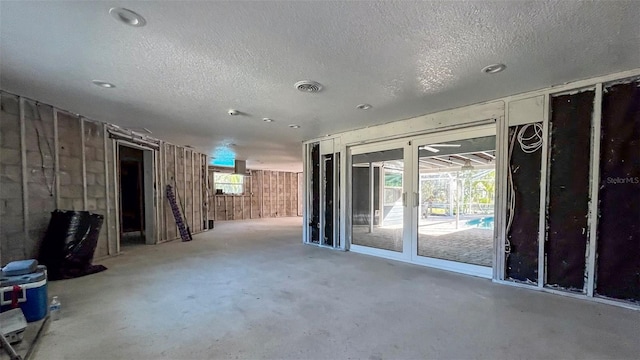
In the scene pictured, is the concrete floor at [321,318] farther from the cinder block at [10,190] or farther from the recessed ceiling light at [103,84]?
the recessed ceiling light at [103,84]

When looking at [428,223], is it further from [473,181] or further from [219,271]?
[219,271]

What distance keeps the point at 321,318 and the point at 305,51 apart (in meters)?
2.33

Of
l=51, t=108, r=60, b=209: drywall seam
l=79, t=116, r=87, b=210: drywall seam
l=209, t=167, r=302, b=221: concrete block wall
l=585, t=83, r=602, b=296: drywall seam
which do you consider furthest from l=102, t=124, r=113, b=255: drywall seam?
l=585, t=83, r=602, b=296: drywall seam

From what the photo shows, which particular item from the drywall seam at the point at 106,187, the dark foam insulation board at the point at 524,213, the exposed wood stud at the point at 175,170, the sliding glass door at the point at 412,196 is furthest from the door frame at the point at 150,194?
the dark foam insulation board at the point at 524,213

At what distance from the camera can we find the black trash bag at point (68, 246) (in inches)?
138

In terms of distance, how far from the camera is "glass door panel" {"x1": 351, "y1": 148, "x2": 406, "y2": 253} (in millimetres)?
4914

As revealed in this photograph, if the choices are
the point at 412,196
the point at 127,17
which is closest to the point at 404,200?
the point at 412,196

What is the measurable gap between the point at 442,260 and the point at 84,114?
597 centimetres

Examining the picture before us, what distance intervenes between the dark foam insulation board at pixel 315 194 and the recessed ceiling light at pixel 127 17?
430cm

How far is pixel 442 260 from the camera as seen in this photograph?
406cm

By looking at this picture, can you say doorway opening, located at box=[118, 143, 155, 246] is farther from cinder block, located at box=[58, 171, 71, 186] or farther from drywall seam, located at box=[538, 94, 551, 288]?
drywall seam, located at box=[538, 94, 551, 288]

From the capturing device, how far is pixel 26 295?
7.66ft

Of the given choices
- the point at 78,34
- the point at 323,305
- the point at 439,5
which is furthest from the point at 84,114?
the point at 439,5

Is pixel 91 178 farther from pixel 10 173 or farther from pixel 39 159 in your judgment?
pixel 10 173
